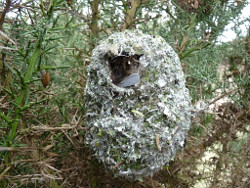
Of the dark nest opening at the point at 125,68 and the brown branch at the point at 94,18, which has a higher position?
the brown branch at the point at 94,18

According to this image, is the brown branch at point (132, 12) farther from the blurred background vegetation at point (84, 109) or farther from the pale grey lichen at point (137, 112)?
the pale grey lichen at point (137, 112)

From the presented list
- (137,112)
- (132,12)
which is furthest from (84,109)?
(132,12)

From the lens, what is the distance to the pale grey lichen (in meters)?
0.97

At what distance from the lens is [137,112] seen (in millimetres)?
1004

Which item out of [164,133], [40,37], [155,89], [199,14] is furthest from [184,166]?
[40,37]

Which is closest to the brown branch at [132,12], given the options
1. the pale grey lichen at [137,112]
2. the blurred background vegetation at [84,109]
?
the blurred background vegetation at [84,109]

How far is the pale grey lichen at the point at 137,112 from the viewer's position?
3.19ft

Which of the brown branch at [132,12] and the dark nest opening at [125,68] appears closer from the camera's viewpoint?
the dark nest opening at [125,68]

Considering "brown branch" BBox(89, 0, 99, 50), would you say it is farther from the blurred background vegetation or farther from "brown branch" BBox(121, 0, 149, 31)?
"brown branch" BBox(121, 0, 149, 31)

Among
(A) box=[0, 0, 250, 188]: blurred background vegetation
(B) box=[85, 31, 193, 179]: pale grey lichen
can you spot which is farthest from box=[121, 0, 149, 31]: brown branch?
(B) box=[85, 31, 193, 179]: pale grey lichen

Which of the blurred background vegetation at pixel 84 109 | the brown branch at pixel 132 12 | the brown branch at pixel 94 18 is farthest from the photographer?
the brown branch at pixel 94 18

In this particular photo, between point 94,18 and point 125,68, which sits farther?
point 94,18

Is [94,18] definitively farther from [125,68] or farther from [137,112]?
[137,112]

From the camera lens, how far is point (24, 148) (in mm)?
896
